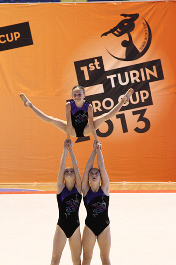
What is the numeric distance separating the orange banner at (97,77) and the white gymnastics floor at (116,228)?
1.62m

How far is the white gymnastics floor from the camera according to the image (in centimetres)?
385

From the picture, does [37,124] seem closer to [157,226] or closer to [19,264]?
[157,226]

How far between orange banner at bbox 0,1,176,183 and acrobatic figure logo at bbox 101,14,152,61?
0.02m

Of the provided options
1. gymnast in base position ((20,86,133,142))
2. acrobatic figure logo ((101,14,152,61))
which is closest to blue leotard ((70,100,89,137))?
gymnast in base position ((20,86,133,142))

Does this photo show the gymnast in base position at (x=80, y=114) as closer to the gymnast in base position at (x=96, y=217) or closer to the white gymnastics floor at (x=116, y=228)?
the gymnast in base position at (x=96, y=217)

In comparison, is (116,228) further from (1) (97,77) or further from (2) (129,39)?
(2) (129,39)

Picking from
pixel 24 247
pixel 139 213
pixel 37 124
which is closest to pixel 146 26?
pixel 37 124

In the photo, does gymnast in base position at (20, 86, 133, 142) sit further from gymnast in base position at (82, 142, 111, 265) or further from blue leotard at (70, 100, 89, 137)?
gymnast in base position at (82, 142, 111, 265)

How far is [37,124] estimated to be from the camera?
7559mm

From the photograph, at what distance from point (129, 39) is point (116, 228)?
3.84m

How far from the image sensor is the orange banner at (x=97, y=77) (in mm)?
7426

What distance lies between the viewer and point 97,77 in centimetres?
753

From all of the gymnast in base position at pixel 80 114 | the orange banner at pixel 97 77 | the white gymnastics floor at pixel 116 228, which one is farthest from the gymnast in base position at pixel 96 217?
the orange banner at pixel 97 77

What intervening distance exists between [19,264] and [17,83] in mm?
4342
